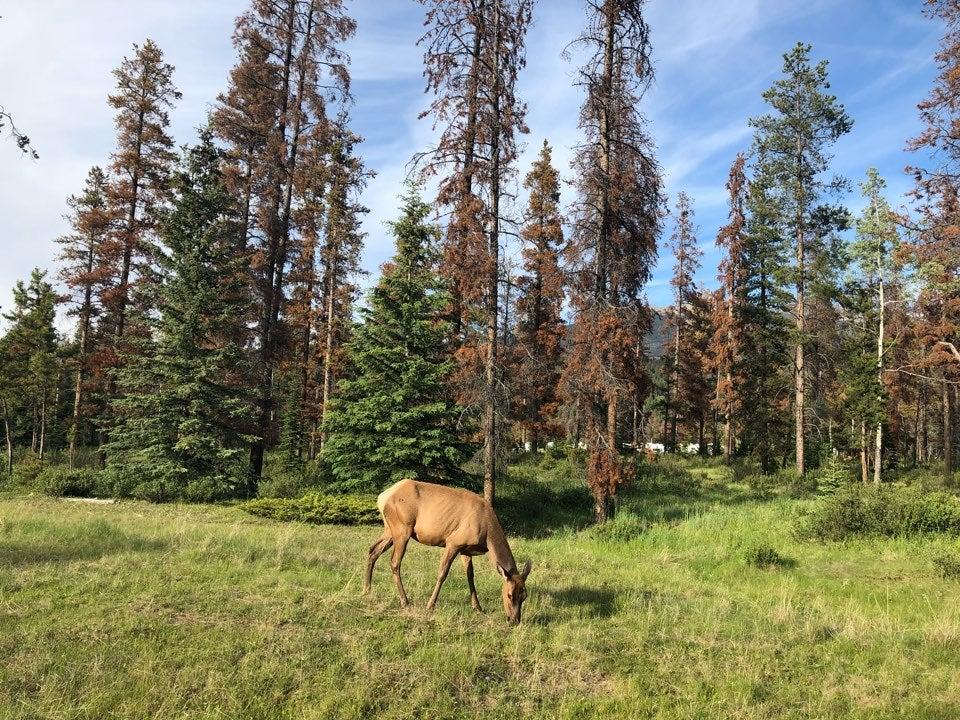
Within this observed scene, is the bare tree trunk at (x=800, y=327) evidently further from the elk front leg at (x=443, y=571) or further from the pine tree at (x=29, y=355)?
the pine tree at (x=29, y=355)

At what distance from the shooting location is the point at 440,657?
615cm

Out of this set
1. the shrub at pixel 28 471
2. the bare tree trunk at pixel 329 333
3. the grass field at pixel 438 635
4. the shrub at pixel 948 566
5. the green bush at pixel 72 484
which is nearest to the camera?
the grass field at pixel 438 635

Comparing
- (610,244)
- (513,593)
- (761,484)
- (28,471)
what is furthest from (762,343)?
(28,471)

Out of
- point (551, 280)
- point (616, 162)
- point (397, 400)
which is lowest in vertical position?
point (397, 400)

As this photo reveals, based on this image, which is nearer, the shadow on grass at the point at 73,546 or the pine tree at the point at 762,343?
the shadow on grass at the point at 73,546

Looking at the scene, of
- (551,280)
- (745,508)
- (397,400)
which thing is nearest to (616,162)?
(551,280)

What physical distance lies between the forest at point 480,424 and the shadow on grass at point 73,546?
3.8 inches

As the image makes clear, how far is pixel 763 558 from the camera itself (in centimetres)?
1219

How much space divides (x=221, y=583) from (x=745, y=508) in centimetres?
1739

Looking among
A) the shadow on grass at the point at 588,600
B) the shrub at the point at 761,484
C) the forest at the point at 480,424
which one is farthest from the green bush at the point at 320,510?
the shrub at the point at 761,484

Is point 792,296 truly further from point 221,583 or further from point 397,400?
point 221,583

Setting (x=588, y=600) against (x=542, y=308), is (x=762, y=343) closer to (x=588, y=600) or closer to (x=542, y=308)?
(x=542, y=308)

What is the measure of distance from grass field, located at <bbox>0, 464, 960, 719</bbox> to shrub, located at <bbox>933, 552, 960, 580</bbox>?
30 cm

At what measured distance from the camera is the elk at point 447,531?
25.5 feet
